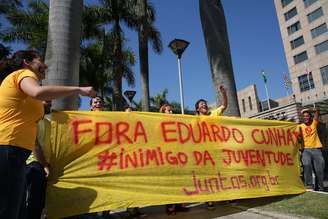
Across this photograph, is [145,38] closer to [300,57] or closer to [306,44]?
[306,44]

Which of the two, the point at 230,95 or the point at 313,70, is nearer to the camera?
the point at 230,95

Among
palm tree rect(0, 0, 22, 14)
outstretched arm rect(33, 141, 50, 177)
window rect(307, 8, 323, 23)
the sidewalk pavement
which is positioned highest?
window rect(307, 8, 323, 23)

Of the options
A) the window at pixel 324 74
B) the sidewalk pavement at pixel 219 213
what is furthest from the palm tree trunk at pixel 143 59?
the window at pixel 324 74

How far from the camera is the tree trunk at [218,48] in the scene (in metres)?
7.83

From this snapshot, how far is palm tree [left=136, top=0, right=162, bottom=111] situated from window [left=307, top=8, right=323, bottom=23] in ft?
125

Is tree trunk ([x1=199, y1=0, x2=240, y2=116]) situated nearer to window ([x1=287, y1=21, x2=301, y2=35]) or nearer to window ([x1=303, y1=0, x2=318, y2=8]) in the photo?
window ([x1=303, y1=0, x2=318, y2=8])

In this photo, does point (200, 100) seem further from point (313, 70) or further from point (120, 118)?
point (313, 70)

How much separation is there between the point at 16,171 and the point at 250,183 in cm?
394

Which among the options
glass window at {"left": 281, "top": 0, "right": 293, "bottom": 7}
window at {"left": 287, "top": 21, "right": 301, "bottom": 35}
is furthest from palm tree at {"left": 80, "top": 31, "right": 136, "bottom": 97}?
glass window at {"left": 281, "top": 0, "right": 293, "bottom": 7}

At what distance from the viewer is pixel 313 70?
49.5 meters

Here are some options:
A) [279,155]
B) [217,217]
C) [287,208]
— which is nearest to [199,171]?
[217,217]

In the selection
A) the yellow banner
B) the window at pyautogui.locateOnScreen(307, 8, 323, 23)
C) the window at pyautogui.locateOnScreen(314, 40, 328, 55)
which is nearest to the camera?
the yellow banner

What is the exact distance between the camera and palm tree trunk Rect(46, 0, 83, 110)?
5.44 meters

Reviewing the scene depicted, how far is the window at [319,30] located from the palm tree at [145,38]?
37.2m
